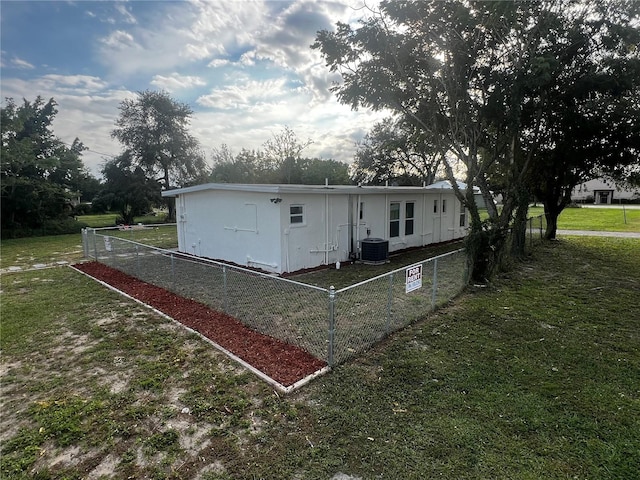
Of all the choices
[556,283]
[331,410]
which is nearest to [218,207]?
[331,410]

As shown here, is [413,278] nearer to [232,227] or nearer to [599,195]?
[232,227]

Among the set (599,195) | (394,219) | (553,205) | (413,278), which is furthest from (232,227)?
(599,195)

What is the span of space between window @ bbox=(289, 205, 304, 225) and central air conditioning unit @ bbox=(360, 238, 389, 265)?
92.6 inches

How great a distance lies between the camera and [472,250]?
26.8 feet

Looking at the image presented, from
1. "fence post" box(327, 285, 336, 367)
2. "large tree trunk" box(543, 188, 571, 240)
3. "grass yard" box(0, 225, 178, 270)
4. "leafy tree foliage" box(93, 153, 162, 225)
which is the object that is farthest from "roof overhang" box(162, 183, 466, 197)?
"leafy tree foliage" box(93, 153, 162, 225)

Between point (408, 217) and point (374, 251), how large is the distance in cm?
333

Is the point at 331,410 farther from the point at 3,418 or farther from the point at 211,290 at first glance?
the point at 211,290

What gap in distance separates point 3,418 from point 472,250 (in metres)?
8.41

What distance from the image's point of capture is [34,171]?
21.1 metres

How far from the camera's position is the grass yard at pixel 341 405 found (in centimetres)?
275

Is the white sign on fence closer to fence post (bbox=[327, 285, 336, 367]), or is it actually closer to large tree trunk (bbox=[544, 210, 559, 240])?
fence post (bbox=[327, 285, 336, 367])

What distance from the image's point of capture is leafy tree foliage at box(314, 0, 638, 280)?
313 inches

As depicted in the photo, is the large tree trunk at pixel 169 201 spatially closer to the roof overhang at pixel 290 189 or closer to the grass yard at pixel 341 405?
the roof overhang at pixel 290 189

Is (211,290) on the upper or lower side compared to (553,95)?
lower
